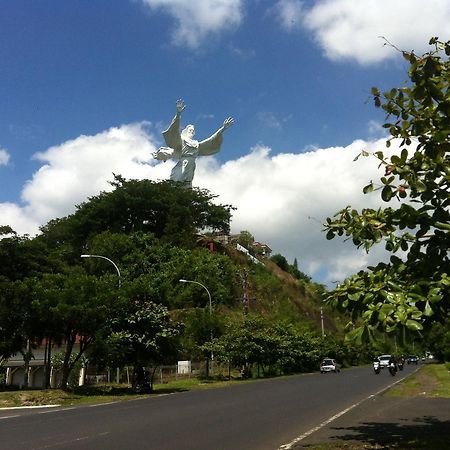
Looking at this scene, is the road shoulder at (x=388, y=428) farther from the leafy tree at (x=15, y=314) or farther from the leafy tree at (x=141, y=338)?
the leafy tree at (x=15, y=314)

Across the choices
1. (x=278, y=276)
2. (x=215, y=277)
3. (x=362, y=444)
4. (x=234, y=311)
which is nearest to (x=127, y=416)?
(x=362, y=444)

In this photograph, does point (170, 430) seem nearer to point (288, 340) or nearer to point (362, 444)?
point (362, 444)

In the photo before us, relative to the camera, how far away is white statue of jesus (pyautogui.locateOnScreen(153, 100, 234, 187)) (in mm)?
67812

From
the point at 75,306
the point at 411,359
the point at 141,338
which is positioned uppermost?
the point at 75,306

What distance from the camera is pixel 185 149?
67875 mm

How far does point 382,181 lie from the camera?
7184mm

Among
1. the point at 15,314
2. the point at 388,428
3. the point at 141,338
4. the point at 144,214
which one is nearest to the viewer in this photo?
the point at 388,428

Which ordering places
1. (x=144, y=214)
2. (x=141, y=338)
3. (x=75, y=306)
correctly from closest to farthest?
(x=75, y=306) < (x=141, y=338) < (x=144, y=214)

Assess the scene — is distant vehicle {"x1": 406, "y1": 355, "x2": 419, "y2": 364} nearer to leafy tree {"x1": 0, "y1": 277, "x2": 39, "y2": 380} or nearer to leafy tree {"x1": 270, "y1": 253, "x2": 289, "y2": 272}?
leafy tree {"x1": 270, "y1": 253, "x2": 289, "y2": 272}

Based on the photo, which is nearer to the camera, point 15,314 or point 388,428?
point 388,428

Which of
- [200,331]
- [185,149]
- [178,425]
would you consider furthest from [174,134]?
[178,425]

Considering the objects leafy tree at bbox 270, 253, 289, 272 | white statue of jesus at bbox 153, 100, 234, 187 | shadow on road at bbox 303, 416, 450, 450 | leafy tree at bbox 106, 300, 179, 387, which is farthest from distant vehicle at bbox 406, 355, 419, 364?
shadow on road at bbox 303, 416, 450, 450

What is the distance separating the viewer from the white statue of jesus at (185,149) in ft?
222

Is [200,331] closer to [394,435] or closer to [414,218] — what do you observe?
[394,435]
